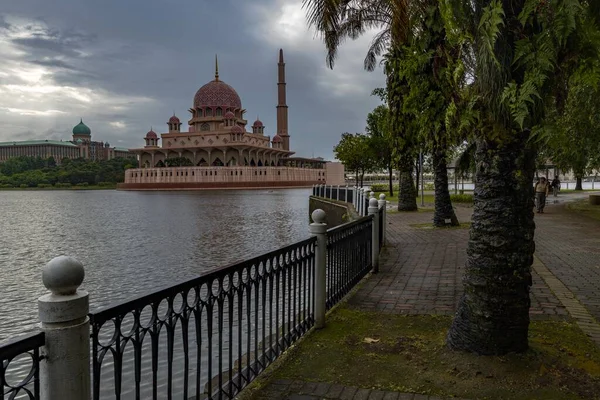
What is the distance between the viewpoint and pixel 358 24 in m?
17.5

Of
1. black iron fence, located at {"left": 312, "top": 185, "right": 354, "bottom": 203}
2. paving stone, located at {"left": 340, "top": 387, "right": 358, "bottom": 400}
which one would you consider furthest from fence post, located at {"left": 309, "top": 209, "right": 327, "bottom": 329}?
black iron fence, located at {"left": 312, "top": 185, "right": 354, "bottom": 203}

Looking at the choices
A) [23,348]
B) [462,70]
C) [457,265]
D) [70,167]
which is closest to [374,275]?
[457,265]

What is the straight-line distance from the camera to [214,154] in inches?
3858

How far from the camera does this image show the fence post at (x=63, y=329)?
2.06 m

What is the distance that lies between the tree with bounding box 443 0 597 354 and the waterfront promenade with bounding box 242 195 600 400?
1.00m

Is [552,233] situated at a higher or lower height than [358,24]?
lower

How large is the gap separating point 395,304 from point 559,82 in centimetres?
341

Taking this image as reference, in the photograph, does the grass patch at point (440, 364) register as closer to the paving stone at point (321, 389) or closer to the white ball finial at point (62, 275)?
the paving stone at point (321, 389)

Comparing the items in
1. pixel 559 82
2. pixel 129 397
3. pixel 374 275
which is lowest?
pixel 129 397

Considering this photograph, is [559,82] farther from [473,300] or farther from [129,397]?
[129,397]

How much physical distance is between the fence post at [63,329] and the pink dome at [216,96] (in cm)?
10152

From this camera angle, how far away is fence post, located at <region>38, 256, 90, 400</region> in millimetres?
2062

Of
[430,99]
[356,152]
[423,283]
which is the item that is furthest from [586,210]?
[356,152]

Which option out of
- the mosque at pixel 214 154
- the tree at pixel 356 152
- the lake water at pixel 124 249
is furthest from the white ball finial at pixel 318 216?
the mosque at pixel 214 154
